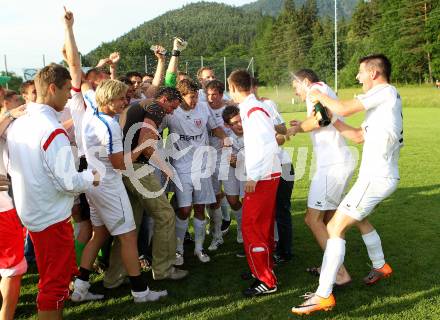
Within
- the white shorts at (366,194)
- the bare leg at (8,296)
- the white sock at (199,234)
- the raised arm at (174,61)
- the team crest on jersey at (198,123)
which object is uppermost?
the raised arm at (174,61)

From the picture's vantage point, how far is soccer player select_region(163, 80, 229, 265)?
221 inches

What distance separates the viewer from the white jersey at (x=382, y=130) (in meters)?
4.16

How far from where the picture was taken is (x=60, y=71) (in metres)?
3.43

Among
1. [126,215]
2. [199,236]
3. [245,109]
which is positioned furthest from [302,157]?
[126,215]

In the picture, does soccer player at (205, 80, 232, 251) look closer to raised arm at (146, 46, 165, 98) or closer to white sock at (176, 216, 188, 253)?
white sock at (176, 216, 188, 253)

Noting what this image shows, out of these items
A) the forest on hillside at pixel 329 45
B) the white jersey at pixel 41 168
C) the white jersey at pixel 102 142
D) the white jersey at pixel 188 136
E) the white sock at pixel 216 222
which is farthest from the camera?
the forest on hillside at pixel 329 45

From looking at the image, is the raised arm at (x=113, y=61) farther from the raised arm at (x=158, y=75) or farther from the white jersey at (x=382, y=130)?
the white jersey at (x=382, y=130)

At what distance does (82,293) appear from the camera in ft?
14.9

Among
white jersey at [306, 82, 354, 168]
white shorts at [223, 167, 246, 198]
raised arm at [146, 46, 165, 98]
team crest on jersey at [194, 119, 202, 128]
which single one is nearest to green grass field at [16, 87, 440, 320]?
white shorts at [223, 167, 246, 198]

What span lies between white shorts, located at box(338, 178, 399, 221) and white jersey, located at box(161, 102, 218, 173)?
86.0 inches

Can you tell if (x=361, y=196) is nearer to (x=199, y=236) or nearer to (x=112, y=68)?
(x=199, y=236)

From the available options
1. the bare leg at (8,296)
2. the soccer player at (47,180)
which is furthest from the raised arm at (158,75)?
the bare leg at (8,296)

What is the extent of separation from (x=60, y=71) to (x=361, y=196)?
296 cm

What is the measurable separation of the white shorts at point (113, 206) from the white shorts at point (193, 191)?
136 cm
